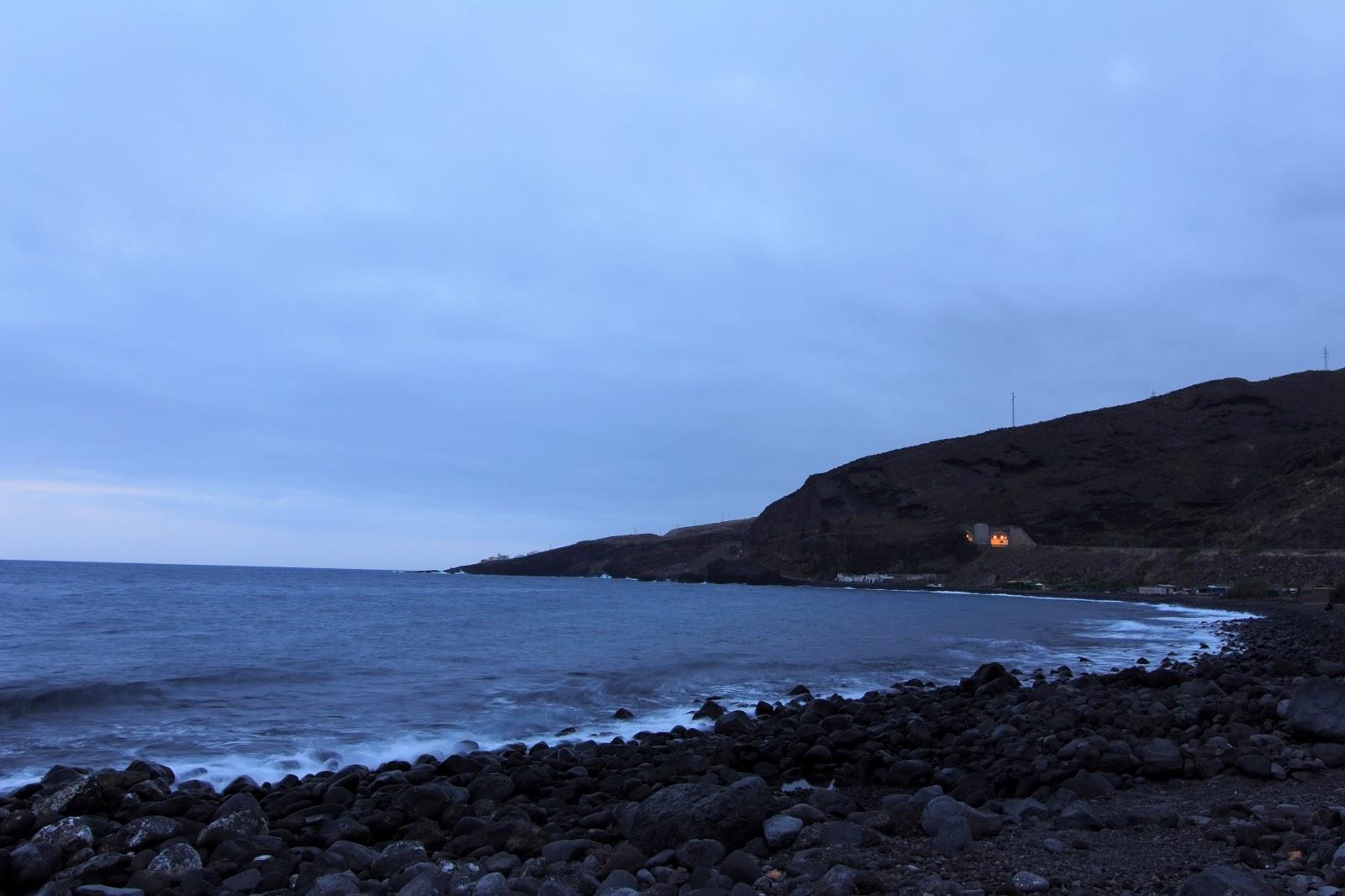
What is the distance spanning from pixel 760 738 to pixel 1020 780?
3.98 m

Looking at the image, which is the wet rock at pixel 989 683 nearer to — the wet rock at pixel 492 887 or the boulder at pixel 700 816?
the boulder at pixel 700 816

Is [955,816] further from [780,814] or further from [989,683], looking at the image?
[989,683]

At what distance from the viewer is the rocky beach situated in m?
6.41

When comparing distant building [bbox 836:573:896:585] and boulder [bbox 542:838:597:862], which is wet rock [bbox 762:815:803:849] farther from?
distant building [bbox 836:573:896:585]

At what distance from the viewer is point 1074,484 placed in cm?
11038

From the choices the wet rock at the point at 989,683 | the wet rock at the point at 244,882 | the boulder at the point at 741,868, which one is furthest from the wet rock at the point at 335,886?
the wet rock at the point at 989,683

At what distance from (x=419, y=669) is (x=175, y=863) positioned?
615 inches

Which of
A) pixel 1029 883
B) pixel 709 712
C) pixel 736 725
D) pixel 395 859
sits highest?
pixel 1029 883

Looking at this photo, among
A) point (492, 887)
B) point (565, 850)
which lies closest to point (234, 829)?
point (565, 850)

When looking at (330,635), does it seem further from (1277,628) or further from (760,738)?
(1277,628)

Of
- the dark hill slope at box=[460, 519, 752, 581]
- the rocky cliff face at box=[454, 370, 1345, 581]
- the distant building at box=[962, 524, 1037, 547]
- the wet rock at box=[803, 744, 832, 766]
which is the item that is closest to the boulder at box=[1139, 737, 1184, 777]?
the wet rock at box=[803, 744, 832, 766]

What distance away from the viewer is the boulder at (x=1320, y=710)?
10.3m

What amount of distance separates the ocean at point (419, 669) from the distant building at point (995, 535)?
54531mm

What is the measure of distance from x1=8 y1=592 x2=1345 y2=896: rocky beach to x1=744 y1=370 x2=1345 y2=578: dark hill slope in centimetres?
8257
